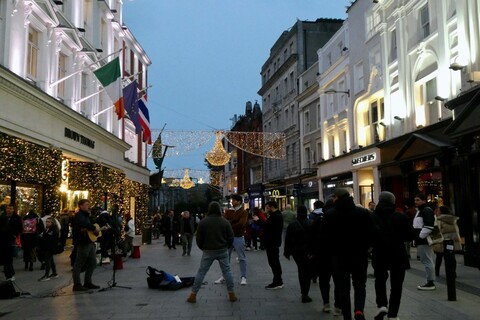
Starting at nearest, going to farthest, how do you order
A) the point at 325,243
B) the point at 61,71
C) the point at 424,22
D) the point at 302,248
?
1. the point at 325,243
2. the point at 302,248
3. the point at 424,22
4. the point at 61,71

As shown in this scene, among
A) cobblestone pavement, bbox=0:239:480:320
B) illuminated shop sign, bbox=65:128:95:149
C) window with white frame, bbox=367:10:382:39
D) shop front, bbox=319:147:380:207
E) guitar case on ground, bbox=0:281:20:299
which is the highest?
window with white frame, bbox=367:10:382:39

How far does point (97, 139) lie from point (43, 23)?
7.56m

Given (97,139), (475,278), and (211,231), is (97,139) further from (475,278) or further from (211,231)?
(475,278)

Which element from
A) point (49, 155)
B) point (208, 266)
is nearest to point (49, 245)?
point (208, 266)

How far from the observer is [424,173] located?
63.2 feet

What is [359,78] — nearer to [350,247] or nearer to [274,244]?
[274,244]

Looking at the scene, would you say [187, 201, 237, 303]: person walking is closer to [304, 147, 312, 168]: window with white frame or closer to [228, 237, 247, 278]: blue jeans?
[228, 237, 247, 278]: blue jeans

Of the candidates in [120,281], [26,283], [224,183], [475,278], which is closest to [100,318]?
[120,281]

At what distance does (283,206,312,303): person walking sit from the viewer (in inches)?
329

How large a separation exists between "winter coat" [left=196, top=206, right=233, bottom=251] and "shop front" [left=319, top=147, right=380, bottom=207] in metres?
16.7

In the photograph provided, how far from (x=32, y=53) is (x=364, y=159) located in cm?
1673

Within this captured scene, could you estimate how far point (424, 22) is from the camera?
1956cm

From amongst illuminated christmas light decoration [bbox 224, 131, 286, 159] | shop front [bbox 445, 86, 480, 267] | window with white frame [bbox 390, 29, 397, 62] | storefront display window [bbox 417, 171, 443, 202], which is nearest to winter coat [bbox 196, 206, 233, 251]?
shop front [bbox 445, 86, 480, 267]

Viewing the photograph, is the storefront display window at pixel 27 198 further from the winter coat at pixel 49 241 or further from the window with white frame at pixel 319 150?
the window with white frame at pixel 319 150
